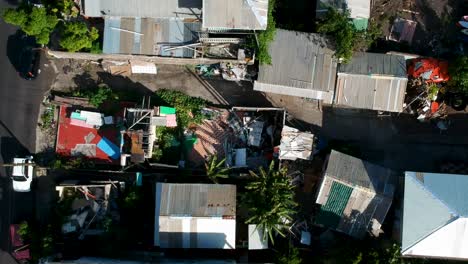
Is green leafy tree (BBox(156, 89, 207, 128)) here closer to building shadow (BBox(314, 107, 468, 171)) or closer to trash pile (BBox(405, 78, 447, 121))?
building shadow (BBox(314, 107, 468, 171))

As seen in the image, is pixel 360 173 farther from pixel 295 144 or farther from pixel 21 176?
pixel 21 176

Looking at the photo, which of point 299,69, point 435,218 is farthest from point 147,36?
point 435,218

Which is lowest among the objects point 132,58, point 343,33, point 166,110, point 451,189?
point 451,189

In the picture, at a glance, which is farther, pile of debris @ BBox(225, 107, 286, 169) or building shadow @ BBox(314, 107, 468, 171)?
building shadow @ BBox(314, 107, 468, 171)

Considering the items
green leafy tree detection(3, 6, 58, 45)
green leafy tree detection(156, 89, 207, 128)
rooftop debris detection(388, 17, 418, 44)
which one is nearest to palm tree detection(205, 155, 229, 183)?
green leafy tree detection(156, 89, 207, 128)

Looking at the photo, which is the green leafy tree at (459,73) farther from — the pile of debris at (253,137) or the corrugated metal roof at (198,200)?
the corrugated metal roof at (198,200)
